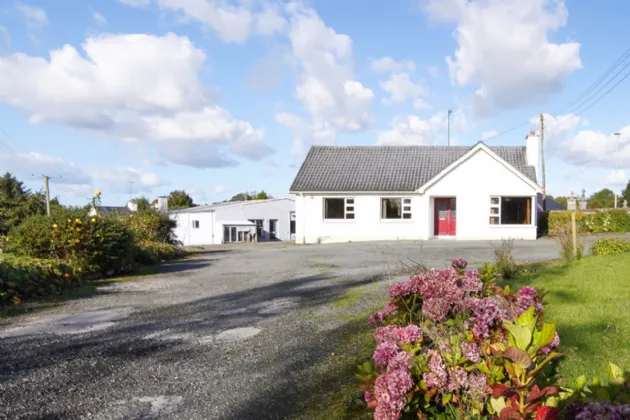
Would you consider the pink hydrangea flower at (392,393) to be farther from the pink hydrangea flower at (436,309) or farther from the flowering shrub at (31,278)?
the flowering shrub at (31,278)

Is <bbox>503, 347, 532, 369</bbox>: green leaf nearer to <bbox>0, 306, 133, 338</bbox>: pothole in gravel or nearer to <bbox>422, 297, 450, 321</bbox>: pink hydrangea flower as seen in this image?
<bbox>422, 297, 450, 321</bbox>: pink hydrangea flower

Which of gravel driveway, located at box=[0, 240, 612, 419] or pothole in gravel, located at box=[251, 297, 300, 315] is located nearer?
gravel driveway, located at box=[0, 240, 612, 419]

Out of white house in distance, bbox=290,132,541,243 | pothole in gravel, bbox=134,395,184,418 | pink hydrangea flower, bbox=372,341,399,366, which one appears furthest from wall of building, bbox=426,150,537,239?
pink hydrangea flower, bbox=372,341,399,366

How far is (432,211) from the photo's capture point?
30.7 m

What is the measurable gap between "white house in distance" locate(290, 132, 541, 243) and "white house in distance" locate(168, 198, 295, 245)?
58.9ft

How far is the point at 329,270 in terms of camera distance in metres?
15.0

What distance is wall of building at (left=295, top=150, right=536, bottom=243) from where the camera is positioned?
1163 inches

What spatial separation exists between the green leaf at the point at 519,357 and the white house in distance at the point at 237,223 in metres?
46.4

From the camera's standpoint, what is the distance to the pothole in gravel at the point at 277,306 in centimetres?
877

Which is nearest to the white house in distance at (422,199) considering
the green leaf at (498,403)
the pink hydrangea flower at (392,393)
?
the pink hydrangea flower at (392,393)

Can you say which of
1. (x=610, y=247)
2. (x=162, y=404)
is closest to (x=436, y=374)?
(x=162, y=404)

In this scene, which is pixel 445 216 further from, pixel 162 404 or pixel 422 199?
pixel 162 404

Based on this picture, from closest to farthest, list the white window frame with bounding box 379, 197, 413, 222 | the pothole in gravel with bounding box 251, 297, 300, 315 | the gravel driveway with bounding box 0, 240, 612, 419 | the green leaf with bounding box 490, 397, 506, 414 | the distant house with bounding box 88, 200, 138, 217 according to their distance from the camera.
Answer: the green leaf with bounding box 490, 397, 506, 414 < the gravel driveway with bounding box 0, 240, 612, 419 < the pothole in gravel with bounding box 251, 297, 300, 315 < the distant house with bounding box 88, 200, 138, 217 < the white window frame with bounding box 379, 197, 413, 222

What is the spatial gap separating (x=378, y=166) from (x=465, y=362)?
29961 mm
